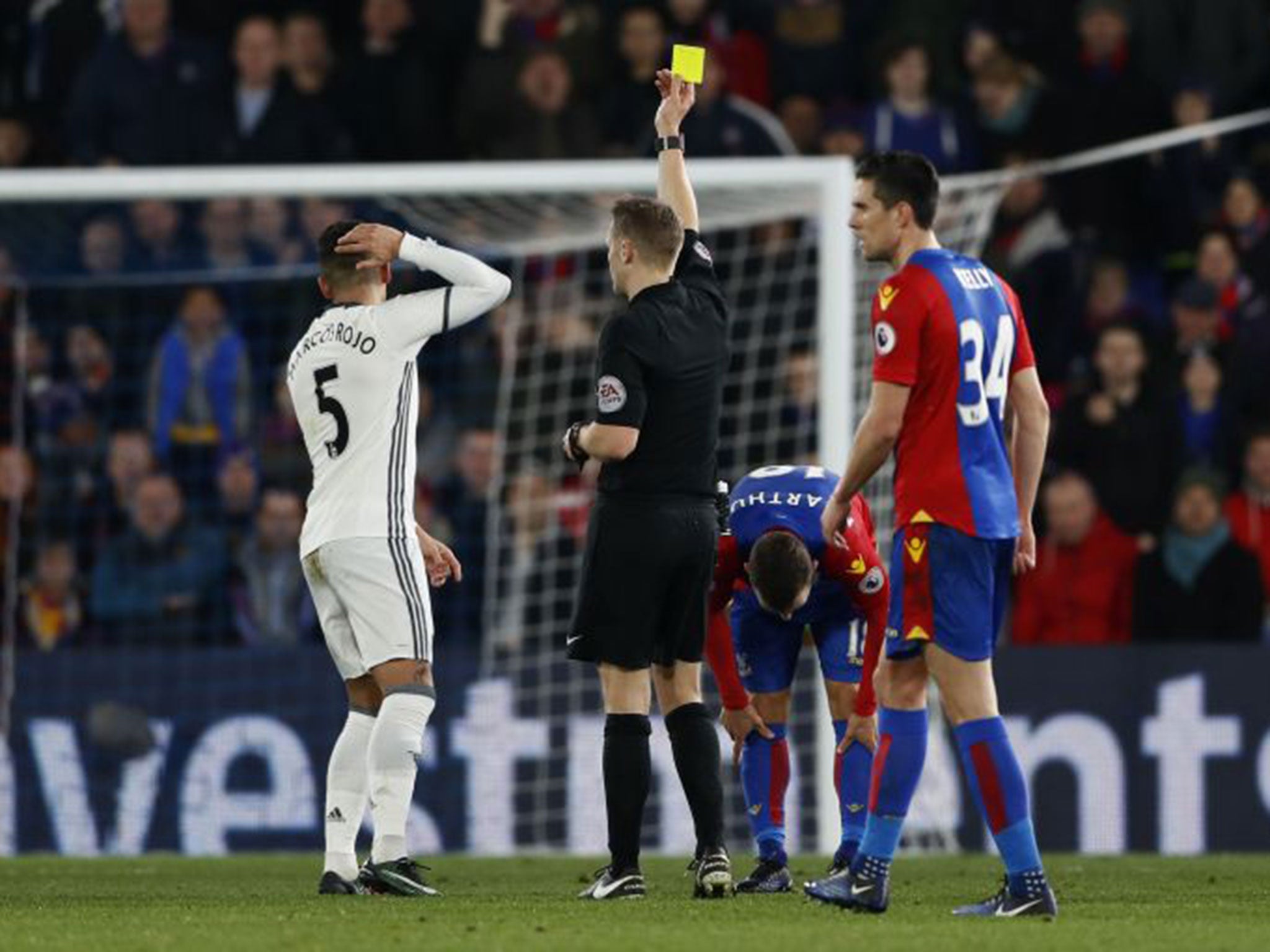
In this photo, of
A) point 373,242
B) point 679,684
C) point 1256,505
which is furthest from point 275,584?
point 679,684

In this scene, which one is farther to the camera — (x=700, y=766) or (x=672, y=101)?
(x=672, y=101)

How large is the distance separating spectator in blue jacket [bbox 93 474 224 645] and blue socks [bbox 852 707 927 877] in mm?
7482

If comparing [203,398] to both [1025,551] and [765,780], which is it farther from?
[1025,551]

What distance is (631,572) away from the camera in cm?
837

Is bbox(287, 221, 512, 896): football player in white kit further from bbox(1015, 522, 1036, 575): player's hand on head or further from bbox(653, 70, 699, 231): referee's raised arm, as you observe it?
bbox(1015, 522, 1036, 575): player's hand on head

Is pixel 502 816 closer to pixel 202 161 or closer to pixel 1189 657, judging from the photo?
pixel 1189 657

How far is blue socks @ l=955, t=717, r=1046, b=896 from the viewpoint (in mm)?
7676

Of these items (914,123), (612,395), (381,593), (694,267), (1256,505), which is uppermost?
(914,123)

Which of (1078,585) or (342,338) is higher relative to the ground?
A: (342,338)

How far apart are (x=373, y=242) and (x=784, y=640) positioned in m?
2.02

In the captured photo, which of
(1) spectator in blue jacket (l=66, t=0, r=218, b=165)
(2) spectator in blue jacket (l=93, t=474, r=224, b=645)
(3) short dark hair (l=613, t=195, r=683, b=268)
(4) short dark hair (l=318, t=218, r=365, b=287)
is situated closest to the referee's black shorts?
(3) short dark hair (l=613, t=195, r=683, b=268)

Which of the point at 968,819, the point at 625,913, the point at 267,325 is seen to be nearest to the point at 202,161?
the point at 267,325

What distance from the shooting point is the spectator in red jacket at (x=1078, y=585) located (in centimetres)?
1409

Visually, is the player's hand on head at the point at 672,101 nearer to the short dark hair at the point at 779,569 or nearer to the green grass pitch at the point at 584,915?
the short dark hair at the point at 779,569
